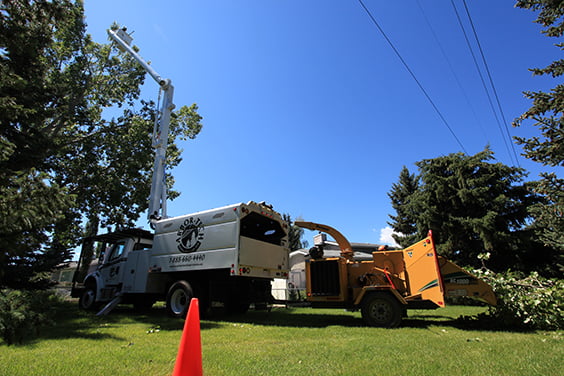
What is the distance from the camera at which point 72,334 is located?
19.4 ft

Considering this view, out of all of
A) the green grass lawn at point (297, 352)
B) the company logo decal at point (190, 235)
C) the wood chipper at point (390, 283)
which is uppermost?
the company logo decal at point (190, 235)

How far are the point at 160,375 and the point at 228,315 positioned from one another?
6.07 metres

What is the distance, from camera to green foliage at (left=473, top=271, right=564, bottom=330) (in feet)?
20.4

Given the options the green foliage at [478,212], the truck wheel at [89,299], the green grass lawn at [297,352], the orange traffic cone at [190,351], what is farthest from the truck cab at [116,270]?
the green foliage at [478,212]

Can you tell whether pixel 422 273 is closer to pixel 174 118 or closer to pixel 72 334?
pixel 72 334

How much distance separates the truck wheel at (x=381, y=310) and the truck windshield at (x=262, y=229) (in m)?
3.36

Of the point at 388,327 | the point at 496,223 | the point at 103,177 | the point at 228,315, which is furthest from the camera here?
the point at 103,177

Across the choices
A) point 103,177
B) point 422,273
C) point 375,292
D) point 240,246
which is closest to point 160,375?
point 240,246

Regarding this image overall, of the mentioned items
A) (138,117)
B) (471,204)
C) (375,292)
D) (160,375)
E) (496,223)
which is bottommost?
(160,375)

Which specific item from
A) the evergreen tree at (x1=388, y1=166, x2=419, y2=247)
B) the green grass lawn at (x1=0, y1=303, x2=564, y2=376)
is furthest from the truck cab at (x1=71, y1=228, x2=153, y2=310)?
the evergreen tree at (x1=388, y1=166, x2=419, y2=247)

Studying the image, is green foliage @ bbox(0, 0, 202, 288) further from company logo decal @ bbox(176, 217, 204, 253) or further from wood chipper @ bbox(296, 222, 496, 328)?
wood chipper @ bbox(296, 222, 496, 328)

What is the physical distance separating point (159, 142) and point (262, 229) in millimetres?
6553

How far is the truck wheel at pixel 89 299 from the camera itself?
10.5 metres

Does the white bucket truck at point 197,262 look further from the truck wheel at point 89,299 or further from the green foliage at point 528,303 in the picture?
the green foliage at point 528,303
